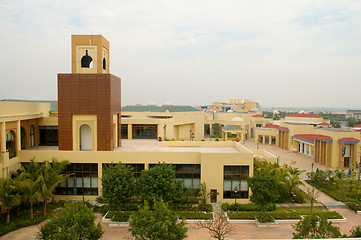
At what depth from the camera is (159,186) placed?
18578 mm

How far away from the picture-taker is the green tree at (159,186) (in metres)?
18.4

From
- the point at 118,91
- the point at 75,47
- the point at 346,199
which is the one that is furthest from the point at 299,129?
the point at 75,47

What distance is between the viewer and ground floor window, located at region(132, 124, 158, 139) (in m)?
36.4

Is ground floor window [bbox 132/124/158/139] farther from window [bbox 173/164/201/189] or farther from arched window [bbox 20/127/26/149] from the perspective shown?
window [bbox 173/164/201/189]

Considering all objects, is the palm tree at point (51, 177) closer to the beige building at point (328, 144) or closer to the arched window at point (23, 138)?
the arched window at point (23, 138)

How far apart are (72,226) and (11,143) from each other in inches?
540

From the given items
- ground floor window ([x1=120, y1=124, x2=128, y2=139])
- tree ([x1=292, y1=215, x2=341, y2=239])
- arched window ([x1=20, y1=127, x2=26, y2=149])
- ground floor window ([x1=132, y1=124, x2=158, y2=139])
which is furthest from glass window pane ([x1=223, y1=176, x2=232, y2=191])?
arched window ([x1=20, y1=127, x2=26, y2=149])

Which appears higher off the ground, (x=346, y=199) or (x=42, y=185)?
(x=42, y=185)

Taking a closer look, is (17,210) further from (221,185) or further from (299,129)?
(299,129)

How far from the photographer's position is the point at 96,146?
24.0 metres

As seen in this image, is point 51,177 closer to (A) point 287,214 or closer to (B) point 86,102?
(B) point 86,102

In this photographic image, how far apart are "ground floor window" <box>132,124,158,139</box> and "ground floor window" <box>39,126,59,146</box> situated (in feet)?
33.4

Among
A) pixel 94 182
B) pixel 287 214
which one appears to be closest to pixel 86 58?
pixel 94 182

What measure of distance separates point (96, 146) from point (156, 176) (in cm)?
764
